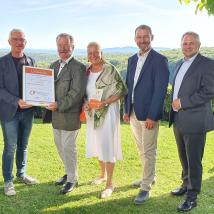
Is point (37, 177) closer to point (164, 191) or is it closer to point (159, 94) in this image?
point (164, 191)

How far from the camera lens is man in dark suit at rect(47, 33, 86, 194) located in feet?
20.8

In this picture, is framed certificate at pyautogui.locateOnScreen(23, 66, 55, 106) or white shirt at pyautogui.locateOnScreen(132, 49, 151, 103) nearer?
white shirt at pyautogui.locateOnScreen(132, 49, 151, 103)

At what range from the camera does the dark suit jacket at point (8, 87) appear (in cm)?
639

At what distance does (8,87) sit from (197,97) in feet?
9.20

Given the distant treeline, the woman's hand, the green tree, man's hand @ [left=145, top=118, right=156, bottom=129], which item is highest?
the green tree

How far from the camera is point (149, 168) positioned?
21.1 feet

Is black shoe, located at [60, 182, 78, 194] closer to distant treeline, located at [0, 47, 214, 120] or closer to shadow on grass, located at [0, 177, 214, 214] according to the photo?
shadow on grass, located at [0, 177, 214, 214]

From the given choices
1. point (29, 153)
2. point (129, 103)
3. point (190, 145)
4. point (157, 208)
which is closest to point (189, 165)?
point (190, 145)

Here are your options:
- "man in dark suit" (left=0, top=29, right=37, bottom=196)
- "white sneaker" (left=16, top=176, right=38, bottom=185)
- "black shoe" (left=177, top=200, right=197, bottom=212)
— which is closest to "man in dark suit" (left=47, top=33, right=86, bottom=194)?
"man in dark suit" (left=0, top=29, right=37, bottom=196)

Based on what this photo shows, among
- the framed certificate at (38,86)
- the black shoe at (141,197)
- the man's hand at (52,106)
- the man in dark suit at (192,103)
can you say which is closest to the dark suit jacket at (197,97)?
the man in dark suit at (192,103)

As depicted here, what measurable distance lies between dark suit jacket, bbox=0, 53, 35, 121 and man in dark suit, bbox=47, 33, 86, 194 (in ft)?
1.88

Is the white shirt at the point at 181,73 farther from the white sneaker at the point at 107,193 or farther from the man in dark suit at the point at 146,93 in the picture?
the white sneaker at the point at 107,193

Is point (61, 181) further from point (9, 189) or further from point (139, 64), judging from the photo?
point (139, 64)

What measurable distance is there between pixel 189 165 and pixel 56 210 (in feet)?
6.57
